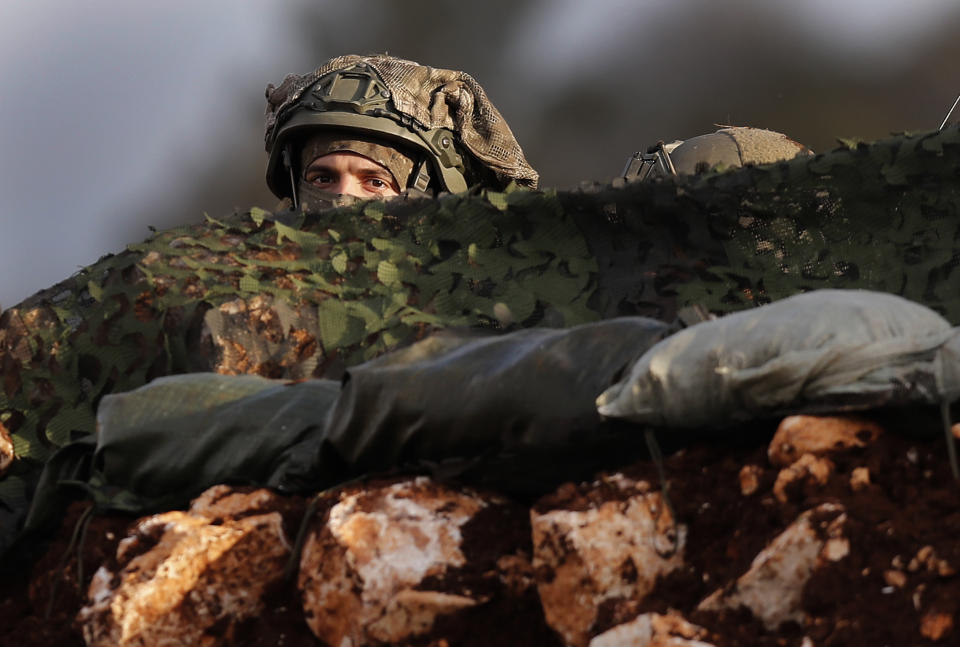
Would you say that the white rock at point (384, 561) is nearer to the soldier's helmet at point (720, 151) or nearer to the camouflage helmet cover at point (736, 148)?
the soldier's helmet at point (720, 151)

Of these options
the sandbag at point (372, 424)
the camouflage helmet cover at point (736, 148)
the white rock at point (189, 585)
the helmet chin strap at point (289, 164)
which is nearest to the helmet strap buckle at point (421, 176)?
the helmet chin strap at point (289, 164)

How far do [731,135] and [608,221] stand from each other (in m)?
2.15

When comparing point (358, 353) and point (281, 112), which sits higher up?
point (281, 112)

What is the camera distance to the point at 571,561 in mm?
2156

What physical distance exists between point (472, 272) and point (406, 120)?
1.75 metres

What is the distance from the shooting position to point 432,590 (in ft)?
7.39

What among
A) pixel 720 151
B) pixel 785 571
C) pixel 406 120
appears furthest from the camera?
pixel 720 151

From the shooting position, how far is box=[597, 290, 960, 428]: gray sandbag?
202 centimetres

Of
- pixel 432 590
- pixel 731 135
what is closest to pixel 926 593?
pixel 432 590

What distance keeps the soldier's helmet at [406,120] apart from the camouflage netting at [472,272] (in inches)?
56.5

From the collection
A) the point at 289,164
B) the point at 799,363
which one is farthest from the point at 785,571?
the point at 289,164

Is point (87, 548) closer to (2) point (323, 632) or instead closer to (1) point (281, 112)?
(2) point (323, 632)

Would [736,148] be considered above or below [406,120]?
below

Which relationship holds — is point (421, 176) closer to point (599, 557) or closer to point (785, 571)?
point (599, 557)
